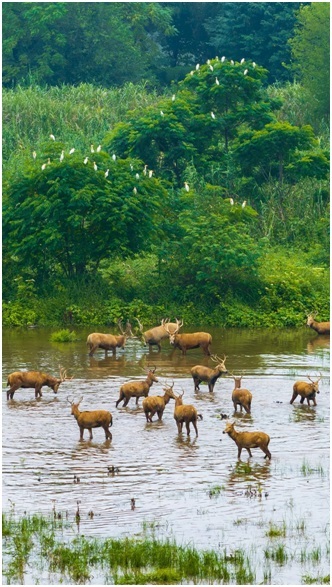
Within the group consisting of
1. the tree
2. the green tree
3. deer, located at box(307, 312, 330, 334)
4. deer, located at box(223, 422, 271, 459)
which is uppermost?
the green tree

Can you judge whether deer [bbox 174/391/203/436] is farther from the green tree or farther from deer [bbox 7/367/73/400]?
the green tree

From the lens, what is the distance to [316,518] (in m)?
15.7

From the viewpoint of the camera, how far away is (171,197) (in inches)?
1319

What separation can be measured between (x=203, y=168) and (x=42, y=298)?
833cm

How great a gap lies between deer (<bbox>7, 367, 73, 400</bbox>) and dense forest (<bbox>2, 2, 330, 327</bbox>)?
802cm

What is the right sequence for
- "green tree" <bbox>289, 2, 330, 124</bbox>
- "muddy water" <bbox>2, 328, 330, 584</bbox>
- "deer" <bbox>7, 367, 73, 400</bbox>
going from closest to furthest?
"muddy water" <bbox>2, 328, 330, 584</bbox>, "deer" <bbox>7, 367, 73, 400</bbox>, "green tree" <bbox>289, 2, 330, 124</bbox>

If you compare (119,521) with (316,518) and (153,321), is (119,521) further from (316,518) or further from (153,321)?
(153,321)

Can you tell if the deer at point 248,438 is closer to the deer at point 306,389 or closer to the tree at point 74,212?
the deer at point 306,389

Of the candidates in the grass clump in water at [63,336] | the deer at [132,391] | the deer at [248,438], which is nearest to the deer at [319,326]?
the grass clump in water at [63,336]

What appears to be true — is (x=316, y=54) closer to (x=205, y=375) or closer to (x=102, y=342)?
(x=102, y=342)

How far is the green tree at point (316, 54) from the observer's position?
46.9 metres

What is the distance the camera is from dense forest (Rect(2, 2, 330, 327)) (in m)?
30.9

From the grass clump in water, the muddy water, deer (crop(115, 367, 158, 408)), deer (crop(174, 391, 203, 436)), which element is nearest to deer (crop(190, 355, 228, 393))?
the muddy water

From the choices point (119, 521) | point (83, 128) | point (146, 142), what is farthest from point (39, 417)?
point (83, 128)
